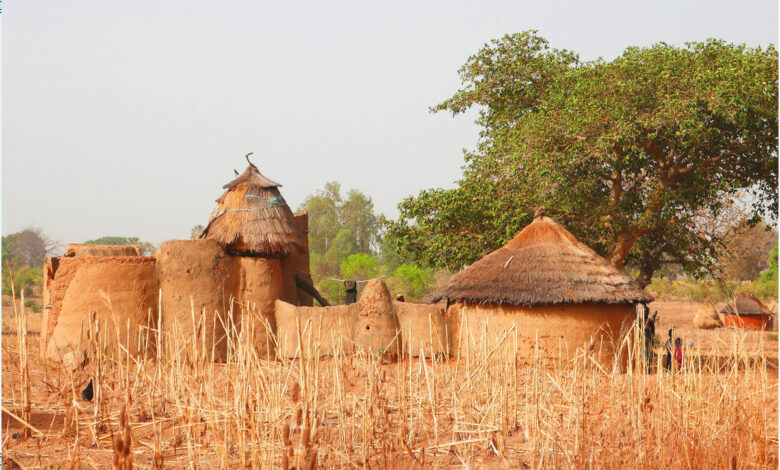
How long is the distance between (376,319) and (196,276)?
244 cm

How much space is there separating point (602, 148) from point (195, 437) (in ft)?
26.4

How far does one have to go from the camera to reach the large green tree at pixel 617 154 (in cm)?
→ 1071

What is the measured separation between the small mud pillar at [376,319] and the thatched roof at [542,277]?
72cm

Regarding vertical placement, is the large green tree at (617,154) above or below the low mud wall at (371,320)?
above

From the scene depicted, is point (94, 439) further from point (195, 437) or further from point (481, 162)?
point (481, 162)

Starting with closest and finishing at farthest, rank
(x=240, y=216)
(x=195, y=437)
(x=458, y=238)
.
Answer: (x=195, y=437) → (x=240, y=216) → (x=458, y=238)

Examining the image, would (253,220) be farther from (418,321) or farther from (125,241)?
(125,241)

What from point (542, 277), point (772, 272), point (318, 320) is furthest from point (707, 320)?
point (318, 320)

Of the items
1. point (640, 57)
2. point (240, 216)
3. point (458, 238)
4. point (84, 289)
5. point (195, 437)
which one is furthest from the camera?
point (458, 238)

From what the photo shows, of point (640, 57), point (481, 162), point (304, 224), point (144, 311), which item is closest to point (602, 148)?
point (640, 57)

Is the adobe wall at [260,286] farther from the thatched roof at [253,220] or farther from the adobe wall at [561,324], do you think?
the adobe wall at [561,324]

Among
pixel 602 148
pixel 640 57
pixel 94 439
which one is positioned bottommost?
pixel 94 439

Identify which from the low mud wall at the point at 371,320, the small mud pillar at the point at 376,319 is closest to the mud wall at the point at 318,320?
the low mud wall at the point at 371,320

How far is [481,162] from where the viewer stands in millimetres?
13203
